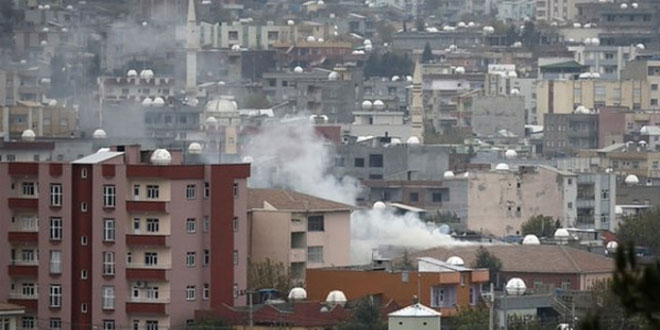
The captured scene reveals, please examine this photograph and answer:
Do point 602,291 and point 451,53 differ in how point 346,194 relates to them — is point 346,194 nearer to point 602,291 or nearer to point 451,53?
point 602,291

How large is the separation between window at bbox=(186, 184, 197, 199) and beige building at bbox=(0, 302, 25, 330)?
7.18 feet

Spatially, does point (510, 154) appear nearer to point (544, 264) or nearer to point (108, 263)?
point (544, 264)

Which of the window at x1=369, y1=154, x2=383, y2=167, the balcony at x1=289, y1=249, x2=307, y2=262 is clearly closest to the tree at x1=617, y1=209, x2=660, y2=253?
the balcony at x1=289, y1=249, x2=307, y2=262

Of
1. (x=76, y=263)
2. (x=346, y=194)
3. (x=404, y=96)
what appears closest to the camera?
(x=76, y=263)

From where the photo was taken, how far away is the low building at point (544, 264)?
40.7m

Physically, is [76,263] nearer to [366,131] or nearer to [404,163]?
[404,163]

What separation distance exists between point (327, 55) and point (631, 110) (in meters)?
20.2

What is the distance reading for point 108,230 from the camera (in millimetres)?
34781

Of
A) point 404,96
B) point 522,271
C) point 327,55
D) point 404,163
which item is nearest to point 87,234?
point 522,271

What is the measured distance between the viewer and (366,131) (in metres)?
70.0

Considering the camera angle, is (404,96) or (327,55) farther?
(327,55)

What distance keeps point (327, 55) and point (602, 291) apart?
186 feet

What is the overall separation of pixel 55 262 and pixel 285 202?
5334 mm

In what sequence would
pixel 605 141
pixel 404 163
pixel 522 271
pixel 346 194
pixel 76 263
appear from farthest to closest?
pixel 605 141
pixel 404 163
pixel 346 194
pixel 522 271
pixel 76 263
